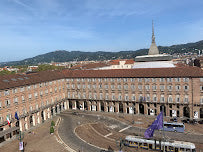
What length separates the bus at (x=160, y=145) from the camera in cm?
4862

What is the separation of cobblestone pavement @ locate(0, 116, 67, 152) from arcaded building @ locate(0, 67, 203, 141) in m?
4.35

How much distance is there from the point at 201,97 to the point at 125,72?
34.6m

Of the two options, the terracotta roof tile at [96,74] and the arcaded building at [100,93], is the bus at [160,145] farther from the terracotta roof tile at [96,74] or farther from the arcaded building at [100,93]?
the terracotta roof tile at [96,74]

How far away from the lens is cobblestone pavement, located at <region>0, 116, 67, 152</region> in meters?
56.8

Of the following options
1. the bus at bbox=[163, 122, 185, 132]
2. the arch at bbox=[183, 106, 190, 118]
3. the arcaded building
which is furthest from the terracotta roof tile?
the bus at bbox=[163, 122, 185, 132]

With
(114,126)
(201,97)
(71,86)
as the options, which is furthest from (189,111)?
(71,86)

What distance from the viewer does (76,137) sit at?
64812 mm

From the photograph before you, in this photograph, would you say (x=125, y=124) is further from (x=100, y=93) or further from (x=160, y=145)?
(x=160, y=145)

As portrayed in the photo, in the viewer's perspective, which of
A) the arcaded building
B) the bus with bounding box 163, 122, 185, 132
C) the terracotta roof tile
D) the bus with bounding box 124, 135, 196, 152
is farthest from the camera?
the terracotta roof tile

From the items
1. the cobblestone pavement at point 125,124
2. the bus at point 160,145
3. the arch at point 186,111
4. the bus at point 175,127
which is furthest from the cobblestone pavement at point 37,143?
the arch at point 186,111

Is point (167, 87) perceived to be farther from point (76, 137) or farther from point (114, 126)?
point (76, 137)

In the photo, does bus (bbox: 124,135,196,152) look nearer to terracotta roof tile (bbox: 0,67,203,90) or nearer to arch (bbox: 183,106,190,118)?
arch (bbox: 183,106,190,118)

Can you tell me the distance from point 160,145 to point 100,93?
47653mm

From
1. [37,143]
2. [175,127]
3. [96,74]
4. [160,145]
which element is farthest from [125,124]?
[37,143]
